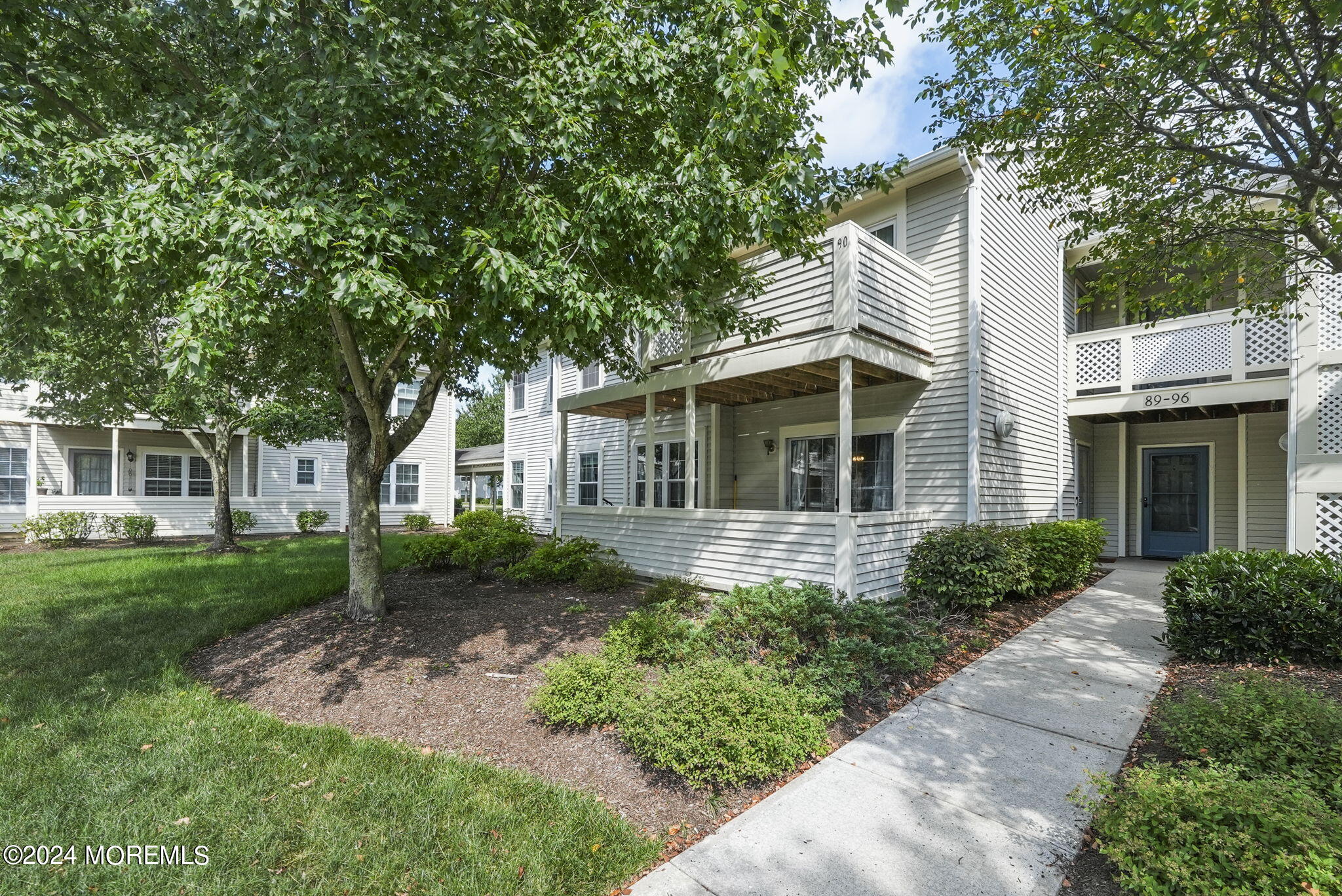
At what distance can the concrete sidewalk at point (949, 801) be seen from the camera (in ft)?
8.32

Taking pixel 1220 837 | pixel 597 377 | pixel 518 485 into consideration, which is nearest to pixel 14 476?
pixel 518 485

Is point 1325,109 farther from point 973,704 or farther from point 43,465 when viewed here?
point 43,465

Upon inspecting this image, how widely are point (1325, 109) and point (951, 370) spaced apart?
4.48m

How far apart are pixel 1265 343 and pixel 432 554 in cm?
1305

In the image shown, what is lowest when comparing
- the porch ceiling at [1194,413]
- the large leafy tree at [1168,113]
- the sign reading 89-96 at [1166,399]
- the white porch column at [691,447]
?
the white porch column at [691,447]

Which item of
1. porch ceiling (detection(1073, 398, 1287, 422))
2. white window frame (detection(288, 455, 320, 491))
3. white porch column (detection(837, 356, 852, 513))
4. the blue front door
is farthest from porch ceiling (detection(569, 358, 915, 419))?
white window frame (detection(288, 455, 320, 491))

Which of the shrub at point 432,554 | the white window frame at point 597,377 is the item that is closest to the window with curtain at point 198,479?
the white window frame at point 597,377

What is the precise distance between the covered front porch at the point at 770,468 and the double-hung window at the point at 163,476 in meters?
14.4

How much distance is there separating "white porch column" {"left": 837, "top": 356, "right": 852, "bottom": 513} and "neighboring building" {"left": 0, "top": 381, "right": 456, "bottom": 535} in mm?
13658

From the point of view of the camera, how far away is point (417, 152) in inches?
207

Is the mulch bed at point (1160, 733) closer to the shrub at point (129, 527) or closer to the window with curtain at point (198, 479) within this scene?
the shrub at point (129, 527)

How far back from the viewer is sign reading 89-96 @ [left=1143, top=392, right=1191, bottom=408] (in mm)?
9055

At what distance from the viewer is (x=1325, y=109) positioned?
12.8 ft

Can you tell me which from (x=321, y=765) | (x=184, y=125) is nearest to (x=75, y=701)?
(x=321, y=765)
